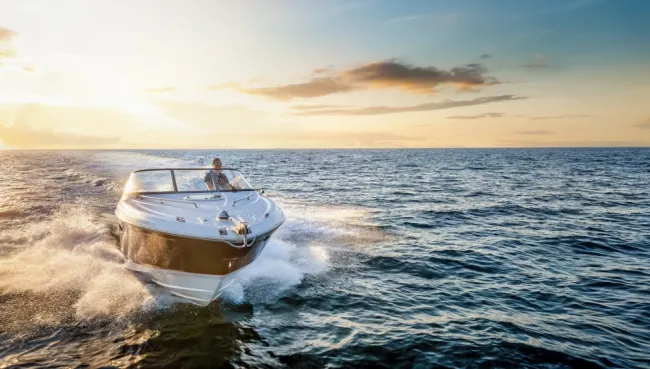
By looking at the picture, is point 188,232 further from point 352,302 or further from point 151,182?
point 352,302

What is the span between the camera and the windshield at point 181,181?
33.7ft

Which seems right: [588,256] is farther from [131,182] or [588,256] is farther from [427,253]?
[131,182]

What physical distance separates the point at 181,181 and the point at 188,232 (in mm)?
2962

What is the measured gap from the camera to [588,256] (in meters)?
13.2

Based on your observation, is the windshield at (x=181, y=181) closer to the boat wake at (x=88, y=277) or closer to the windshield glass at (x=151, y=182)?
the windshield glass at (x=151, y=182)

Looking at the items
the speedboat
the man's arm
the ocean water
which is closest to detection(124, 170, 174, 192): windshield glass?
the speedboat

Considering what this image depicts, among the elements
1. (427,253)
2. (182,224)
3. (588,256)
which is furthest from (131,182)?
(588,256)

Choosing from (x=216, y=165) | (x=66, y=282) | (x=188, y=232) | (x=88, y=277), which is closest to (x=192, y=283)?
(x=188, y=232)

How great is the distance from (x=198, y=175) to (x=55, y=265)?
4.91 meters

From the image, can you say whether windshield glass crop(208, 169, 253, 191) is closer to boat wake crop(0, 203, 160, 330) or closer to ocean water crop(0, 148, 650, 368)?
ocean water crop(0, 148, 650, 368)

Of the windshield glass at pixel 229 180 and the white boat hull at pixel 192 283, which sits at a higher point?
the windshield glass at pixel 229 180

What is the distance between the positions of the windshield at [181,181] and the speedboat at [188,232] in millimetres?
26

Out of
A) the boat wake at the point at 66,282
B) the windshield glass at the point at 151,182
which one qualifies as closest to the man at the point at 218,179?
the windshield glass at the point at 151,182

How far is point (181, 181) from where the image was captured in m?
10.5
